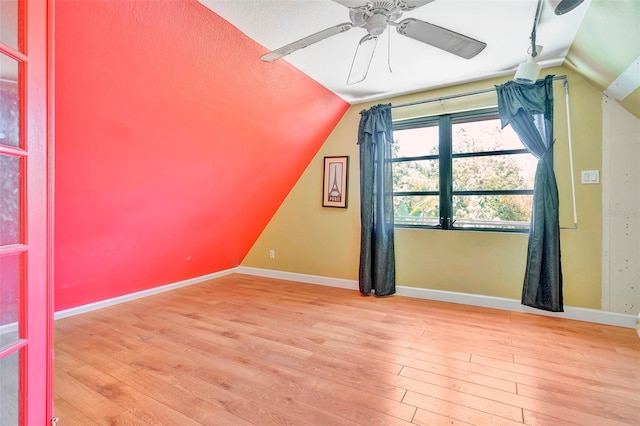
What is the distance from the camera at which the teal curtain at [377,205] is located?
3.23m

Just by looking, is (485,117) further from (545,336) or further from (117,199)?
(117,199)

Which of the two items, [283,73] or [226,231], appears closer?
[283,73]

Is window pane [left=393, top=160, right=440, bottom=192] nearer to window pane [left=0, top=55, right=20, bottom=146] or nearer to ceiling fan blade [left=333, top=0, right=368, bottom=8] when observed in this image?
ceiling fan blade [left=333, top=0, right=368, bottom=8]

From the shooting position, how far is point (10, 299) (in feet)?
3.06

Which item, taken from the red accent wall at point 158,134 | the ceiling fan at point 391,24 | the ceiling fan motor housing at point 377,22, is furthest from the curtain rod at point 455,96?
the ceiling fan motor housing at point 377,22

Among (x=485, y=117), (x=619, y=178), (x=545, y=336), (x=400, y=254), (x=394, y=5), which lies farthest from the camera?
(x=400, y=254)

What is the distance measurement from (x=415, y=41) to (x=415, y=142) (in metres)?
1.31

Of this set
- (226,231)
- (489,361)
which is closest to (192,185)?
(226,231)

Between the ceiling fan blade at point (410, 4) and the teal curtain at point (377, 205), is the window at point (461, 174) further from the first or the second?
the ceiling fan blade at point (410, 4)

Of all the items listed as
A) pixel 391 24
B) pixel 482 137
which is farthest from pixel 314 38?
pixel 482 137

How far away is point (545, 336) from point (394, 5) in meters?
2.58

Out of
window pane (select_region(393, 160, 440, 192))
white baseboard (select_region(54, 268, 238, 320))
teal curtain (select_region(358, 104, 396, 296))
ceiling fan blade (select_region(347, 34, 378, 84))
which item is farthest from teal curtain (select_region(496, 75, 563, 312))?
white baseboard (select_region(54, 268, 238, 320))

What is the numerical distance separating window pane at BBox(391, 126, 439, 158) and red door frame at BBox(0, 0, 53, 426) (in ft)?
9.81

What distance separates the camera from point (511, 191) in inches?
110
